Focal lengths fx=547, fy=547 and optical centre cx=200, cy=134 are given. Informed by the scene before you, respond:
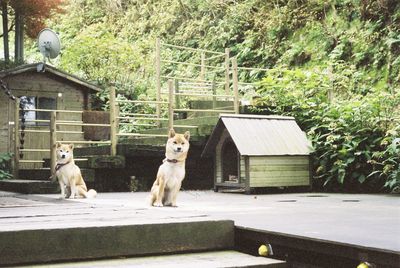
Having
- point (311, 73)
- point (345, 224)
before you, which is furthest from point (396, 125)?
point (345, 224)

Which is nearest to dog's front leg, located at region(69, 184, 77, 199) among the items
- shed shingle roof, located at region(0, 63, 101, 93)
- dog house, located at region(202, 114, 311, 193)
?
dog house, located at region(202, 114, 311, 193)

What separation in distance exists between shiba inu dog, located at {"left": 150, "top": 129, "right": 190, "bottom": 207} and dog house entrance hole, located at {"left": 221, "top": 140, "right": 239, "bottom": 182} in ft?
9.31

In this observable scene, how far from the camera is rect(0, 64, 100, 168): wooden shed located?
12320 millimetres

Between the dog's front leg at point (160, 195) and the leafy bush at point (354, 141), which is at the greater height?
the leafy bush at point (354, 141)

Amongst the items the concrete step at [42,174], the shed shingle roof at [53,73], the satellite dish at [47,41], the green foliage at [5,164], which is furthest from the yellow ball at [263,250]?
the satellite dish at [47,41]

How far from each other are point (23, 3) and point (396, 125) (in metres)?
11.7

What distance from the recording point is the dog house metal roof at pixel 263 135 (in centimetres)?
710

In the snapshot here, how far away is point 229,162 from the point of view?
7879 mm

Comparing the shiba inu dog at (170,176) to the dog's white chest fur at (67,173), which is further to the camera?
the dog's white chest fur at (67,173)

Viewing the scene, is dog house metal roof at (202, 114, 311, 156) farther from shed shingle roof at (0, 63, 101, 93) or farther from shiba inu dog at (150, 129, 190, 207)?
shed shingle roof at (0, 63, 101, 93)

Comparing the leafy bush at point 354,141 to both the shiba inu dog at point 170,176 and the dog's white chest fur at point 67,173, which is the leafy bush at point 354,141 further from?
the dog's white chest fur at point 67,173

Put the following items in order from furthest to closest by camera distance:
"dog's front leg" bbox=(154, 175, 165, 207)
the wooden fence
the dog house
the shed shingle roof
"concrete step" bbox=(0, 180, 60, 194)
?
the shed shingle roof < the wooden fence < the dog house < "concrete step" bbox=(0, 180, 60, 194) < "dog's front leg" bbox=(154, 175, 165, 207)

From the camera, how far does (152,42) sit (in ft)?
58.3

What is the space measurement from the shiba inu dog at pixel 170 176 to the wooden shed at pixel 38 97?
26.4 ft
